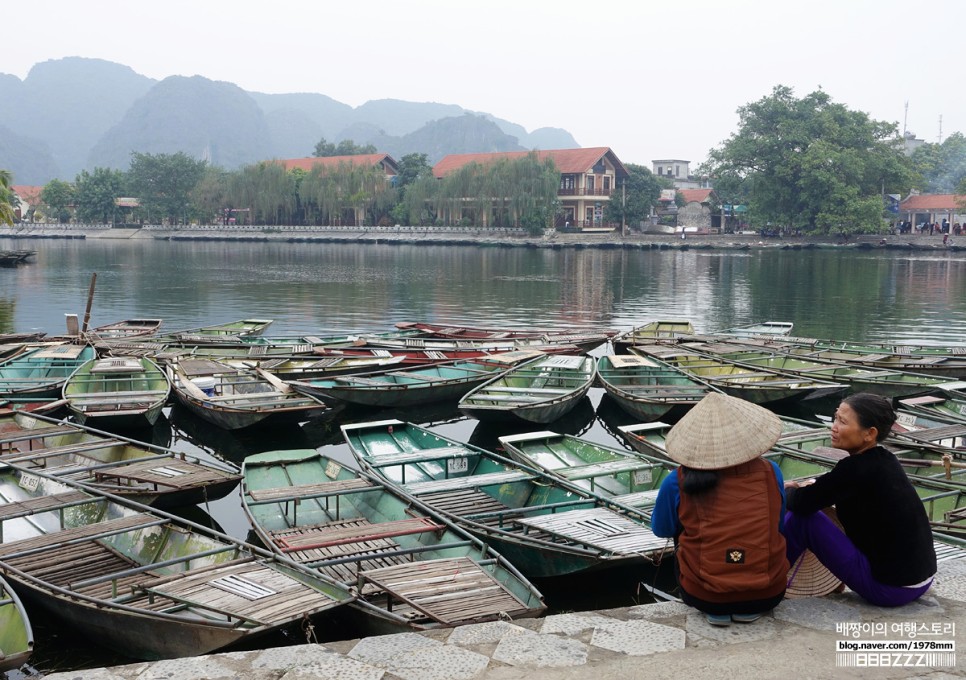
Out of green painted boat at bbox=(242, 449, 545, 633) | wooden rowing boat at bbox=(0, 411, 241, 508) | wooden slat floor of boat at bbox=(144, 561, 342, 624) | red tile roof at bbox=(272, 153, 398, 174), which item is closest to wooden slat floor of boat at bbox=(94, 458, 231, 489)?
wooden rowing boat at bbox=(0, 411, 241, 508)

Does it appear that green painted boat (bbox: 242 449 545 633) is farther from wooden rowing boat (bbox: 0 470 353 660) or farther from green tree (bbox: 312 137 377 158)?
green tree (bbox: 312 137 377 158)

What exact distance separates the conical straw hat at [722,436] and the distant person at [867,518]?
1.34 feet

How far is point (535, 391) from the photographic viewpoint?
16.1 metres

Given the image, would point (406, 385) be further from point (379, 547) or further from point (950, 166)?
point (950, 166)

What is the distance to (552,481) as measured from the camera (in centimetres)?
996

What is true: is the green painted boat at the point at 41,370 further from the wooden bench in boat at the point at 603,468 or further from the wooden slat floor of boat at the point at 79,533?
the wooden bench in boat at the point at 603,468

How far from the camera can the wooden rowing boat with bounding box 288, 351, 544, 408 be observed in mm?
16031

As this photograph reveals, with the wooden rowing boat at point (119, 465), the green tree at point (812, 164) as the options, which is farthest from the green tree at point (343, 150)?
the wooden rowing boat at point (119, 465)

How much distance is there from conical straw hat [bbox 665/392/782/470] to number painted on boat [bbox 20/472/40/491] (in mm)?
8400

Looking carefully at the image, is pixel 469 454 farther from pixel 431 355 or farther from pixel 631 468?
pixel 431 355

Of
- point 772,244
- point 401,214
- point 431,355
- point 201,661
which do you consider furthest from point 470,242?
point 201,661

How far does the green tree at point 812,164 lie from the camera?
68.3 m

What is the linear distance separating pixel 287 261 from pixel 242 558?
6046 cm

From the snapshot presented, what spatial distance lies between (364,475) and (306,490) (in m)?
0.88
